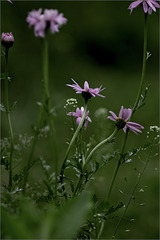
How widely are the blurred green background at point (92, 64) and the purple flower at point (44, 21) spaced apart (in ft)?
2.49

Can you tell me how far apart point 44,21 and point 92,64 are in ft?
5.29

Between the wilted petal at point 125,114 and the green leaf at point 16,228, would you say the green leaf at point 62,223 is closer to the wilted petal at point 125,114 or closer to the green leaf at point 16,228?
the green leaf at point 16,228

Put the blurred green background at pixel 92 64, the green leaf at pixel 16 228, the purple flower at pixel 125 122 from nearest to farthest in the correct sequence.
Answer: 1. the green leaf at pixel 16 228
2. the purple flower at pixel 125 122
3. the blurred green background at pixel 92 64

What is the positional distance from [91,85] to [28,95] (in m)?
0.38

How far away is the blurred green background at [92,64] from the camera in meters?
1.23

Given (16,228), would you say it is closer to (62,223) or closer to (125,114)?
→ (62,223)

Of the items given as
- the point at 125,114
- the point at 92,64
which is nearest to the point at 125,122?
the point at 125,114

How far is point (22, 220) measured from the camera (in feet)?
0.66

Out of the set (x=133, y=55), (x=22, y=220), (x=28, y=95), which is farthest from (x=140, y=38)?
(x=22, y=220)

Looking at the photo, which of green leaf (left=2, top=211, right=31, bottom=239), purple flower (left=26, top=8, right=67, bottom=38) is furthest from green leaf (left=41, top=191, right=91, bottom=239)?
purple flower (left=26, top=8, right=67, bottom=38)

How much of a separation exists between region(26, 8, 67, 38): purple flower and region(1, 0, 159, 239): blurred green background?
0.76m

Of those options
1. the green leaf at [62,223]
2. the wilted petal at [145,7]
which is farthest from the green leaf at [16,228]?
the wilted petal at [145,7]

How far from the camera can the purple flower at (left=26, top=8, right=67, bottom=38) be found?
26cm

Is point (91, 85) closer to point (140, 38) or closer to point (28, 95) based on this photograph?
point (28, 95)
